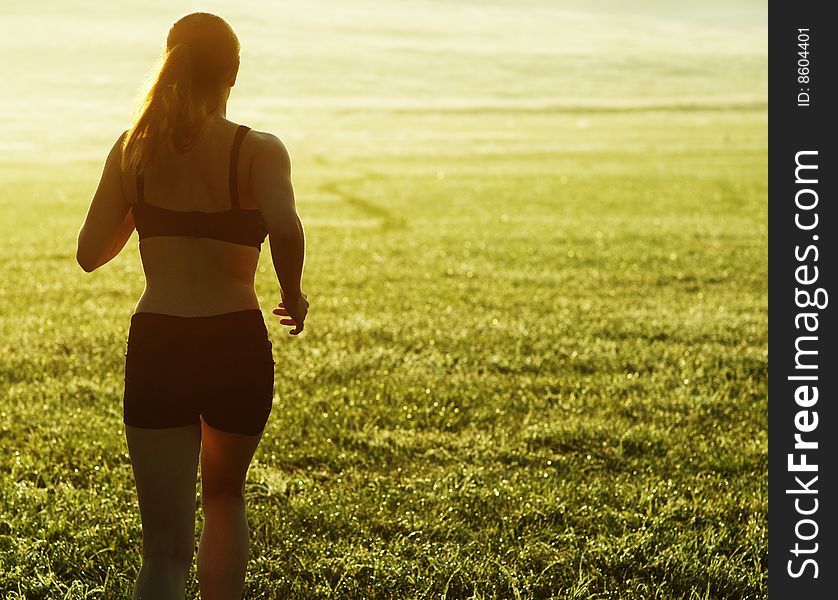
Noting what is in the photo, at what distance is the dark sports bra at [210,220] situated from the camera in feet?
11.8

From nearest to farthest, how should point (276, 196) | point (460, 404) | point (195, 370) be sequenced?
point (276, 196) < point (195, 370) < point (460, 404)

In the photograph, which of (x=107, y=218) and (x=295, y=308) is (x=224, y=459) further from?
(x=107, y=218)

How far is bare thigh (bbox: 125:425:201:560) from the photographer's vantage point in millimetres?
3734

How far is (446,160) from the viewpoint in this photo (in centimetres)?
4353

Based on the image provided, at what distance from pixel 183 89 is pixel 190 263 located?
60cm

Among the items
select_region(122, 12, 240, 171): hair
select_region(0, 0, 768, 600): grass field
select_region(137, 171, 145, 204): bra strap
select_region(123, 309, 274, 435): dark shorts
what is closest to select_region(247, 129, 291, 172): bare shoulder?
select_region(122, 12, 240, 171): hair

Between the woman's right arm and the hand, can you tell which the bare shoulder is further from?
the hand

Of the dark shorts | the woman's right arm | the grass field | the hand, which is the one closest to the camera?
the woman's right arm

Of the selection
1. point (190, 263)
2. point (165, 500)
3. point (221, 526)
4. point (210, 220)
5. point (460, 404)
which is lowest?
point (460, 404)

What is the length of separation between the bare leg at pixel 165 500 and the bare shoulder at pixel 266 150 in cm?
99

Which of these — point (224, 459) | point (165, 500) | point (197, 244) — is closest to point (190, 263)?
point (197, 244)

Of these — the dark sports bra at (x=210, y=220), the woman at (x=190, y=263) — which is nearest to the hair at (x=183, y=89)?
the woman at (x=190, y=263)

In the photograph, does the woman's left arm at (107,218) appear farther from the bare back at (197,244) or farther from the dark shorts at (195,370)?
the dark shorts at (195,370)

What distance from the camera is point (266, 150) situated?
3566mm
